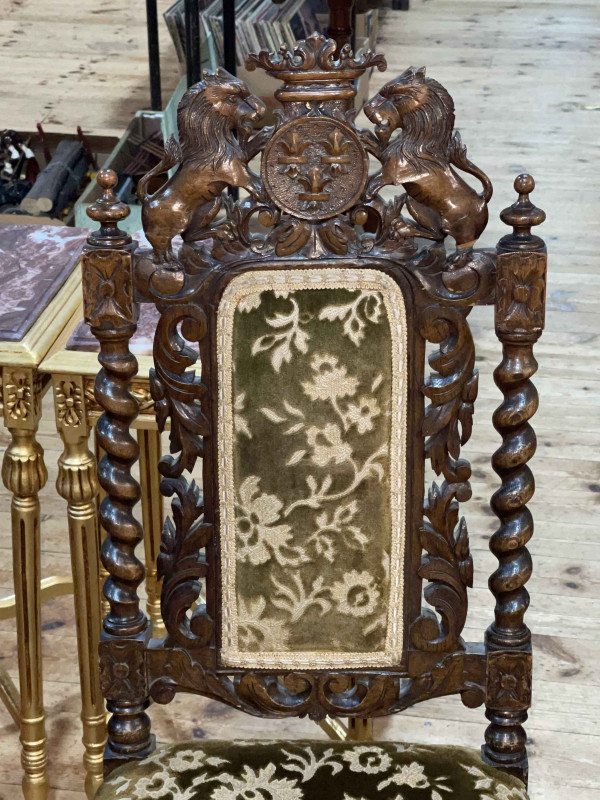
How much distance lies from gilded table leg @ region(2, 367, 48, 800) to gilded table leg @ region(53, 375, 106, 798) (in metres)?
0.03

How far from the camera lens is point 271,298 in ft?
3.82

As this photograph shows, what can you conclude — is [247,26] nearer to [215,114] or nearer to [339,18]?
[339,18]

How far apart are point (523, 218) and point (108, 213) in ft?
1.28

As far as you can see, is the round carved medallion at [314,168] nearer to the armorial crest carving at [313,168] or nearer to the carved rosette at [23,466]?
the armorial crest carving at [313,168]

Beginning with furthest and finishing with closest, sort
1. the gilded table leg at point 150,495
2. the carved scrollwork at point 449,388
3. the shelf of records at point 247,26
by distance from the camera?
the shelf of records at point 247,26 < the gilded table leg at point 150,495 < the carved scrollwork at point 449,388

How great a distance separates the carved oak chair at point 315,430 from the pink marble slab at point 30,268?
1.50 ft

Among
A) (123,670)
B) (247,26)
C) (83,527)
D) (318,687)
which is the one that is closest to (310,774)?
(318,687)

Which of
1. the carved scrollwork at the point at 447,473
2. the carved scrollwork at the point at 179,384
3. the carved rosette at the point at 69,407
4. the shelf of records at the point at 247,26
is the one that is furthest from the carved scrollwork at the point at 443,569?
the shelf of records at the point at 247,26

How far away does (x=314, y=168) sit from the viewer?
1.12 meters

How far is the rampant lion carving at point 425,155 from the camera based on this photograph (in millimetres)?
1101

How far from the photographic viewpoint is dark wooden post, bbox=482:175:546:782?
115 centimetres

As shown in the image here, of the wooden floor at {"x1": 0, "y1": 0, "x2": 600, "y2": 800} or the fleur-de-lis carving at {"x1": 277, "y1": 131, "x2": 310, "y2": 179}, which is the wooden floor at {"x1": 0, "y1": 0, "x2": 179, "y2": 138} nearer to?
the wooden floor at {"x1": 0, "y1": 0, "x2": 600, "y2": 800}

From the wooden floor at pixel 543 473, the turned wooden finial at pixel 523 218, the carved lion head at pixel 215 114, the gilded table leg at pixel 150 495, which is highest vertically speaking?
the carved lion head at pixel 215 114

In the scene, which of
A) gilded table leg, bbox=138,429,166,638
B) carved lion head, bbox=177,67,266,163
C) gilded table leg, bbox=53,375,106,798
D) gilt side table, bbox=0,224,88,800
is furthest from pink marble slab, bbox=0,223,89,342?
carved lion head, bbox=177,67,266,163
